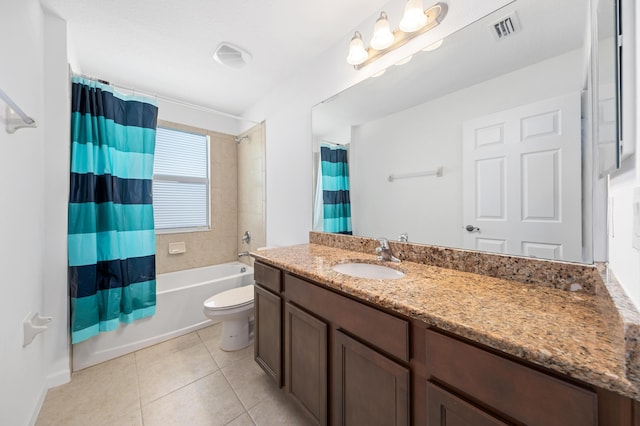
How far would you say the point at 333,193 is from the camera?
1873 mm

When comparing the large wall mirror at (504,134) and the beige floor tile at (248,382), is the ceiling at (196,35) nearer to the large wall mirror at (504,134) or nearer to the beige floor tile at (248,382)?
the large wall mirror at (504,134)

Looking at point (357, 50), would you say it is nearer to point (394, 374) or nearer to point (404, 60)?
point (404, 60)

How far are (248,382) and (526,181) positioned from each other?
196 cm

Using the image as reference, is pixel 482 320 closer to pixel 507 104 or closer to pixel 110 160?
pixel 507 104

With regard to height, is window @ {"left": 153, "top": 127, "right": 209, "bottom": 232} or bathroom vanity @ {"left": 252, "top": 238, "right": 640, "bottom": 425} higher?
window @ {"left": 153, "top": 127, "right": 209, "bottom": 232}

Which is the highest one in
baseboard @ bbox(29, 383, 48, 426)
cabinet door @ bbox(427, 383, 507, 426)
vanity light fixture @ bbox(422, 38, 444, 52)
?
vanity light fixture @ bbox(422, 38, 444, 52)

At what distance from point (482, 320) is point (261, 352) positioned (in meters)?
1.39

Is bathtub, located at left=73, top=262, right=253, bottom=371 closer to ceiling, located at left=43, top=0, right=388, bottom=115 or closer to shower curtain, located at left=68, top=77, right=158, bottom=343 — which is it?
shower curtain, located at left=68, top=77, right=158, bottom=343

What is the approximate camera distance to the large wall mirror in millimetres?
881

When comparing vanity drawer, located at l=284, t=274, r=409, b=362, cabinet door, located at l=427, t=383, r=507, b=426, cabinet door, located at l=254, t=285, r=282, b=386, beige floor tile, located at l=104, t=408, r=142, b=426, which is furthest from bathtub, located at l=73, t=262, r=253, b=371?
cabinet door, located at l=427, t=383, r=507, b=426

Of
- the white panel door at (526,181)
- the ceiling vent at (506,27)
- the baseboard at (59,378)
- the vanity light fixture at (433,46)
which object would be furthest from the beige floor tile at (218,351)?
the ceiling vent at (506,27)

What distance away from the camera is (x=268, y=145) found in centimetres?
259

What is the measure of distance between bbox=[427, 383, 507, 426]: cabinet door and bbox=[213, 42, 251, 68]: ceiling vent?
2.39 metres

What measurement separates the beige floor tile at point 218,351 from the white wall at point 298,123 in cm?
98
